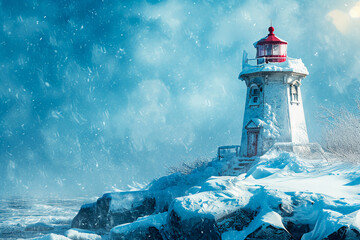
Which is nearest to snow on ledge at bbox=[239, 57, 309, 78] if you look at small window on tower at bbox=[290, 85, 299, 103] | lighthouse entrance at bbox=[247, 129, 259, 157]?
small window on tower at bbox=[290, 85, 299, 103]

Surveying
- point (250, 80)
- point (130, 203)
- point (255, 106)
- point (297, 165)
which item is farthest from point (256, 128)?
point (130, 203)

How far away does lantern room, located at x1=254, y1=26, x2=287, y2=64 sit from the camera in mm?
Result: 22750

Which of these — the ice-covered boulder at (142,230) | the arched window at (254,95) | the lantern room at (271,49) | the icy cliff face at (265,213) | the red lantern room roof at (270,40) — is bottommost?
the ice-covered boulder at (142,230)

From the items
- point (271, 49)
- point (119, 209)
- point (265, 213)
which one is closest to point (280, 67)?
point (271, 49)

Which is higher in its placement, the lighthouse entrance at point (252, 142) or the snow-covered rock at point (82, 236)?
the lighthouse entrance at point (252, 142)

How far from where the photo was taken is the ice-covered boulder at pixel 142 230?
35.9 feet

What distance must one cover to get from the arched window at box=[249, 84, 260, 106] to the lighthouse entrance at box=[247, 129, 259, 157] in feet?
5.51

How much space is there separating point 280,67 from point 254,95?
7.67 ft

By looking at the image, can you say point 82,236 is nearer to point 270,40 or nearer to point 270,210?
point 270,210

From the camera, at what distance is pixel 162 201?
16844 millimetres

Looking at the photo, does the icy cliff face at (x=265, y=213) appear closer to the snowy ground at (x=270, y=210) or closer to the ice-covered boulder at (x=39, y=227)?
the snowy ground at (x=270, y=210)

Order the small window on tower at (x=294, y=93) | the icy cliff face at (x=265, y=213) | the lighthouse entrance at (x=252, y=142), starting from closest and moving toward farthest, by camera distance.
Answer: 1. the icy cliff face at (x=265, y=213)
2. the small window on tower at (x=294, y=93)
3. the lighthouse entrance at (x=252, y=142)

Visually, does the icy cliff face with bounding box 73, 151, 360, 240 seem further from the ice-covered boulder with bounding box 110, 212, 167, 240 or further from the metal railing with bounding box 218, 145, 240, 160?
the metal railing with bounding box 218, 145, 240, 160

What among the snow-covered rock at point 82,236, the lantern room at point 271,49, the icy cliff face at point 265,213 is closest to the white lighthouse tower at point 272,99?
the lantern room at point 271,49
